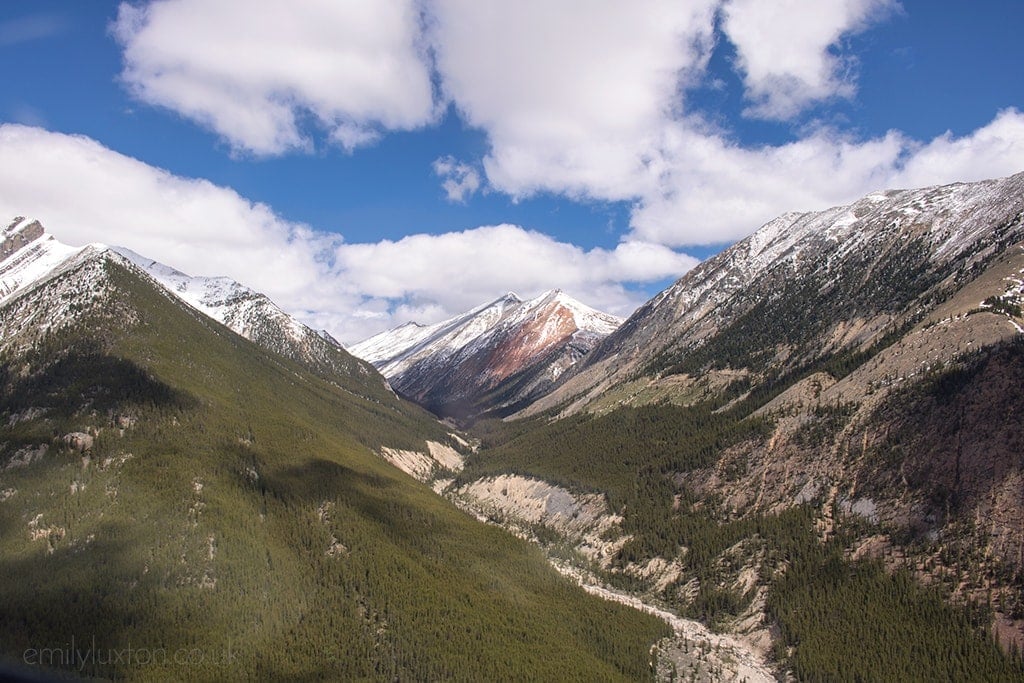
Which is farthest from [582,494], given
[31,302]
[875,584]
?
[31,302]

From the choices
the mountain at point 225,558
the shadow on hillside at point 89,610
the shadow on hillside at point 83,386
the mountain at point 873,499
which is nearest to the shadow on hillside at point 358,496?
the mountain at point 225,558

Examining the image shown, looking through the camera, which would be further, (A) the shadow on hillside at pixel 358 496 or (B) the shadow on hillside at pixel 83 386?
(B) the shadow on hillside at pixel 83 386

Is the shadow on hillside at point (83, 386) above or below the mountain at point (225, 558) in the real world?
above

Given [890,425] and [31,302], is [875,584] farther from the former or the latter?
[31,302]

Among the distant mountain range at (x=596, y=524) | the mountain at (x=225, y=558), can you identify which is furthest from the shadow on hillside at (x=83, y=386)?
the distant mountain range at (x=596, y=524)

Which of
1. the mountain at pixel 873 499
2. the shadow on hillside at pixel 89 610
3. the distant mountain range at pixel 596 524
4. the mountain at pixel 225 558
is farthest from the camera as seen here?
the distant mountain range at pixel 596 524

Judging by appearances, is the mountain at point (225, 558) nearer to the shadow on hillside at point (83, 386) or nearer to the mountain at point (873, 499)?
the shadow on hillside at point (83, 386)

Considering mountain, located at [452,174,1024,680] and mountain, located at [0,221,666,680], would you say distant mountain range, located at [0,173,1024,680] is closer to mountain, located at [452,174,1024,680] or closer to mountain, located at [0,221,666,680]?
mountain, located at [452,174,1024,680]

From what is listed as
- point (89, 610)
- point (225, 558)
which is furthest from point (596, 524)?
point (89, 610)

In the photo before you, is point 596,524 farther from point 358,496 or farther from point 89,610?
point 89,610

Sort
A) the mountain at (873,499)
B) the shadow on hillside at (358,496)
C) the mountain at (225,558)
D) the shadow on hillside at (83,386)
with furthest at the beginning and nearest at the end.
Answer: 1. the shadow on hillside at (83,386)
2. the shadow on hillside at (358,496)
3. the mountain at (225,558)
4. the mountain at (873,499)
